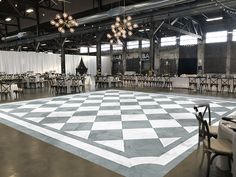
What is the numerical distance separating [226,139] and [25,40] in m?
19.4

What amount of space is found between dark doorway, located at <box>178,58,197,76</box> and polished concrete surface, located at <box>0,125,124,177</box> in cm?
1628

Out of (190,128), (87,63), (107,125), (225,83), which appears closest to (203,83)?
(225,83)

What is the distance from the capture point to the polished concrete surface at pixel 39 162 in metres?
2.72

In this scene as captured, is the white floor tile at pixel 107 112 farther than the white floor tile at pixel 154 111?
No

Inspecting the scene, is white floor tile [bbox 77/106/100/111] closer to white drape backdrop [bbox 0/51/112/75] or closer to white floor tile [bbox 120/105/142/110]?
white floor tile [bbox 120/105/142/110]

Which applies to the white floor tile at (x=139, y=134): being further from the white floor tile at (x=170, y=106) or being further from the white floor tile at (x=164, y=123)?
the white floor tile at (x=170, y=106)

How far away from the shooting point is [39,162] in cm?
304

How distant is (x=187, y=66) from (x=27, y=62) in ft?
42.7

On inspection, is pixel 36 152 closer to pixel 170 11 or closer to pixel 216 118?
pixel 216 118

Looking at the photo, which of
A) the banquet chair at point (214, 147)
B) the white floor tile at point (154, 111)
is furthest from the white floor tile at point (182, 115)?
the banquet chair at point (214, 147)

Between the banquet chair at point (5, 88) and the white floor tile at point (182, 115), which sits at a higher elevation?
the banquet chair at point (5, 88)

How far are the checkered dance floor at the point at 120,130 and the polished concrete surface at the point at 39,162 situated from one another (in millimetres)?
182

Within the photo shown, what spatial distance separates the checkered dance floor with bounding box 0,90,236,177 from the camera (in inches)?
125

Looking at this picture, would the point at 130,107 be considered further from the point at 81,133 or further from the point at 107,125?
the point at 81,133
